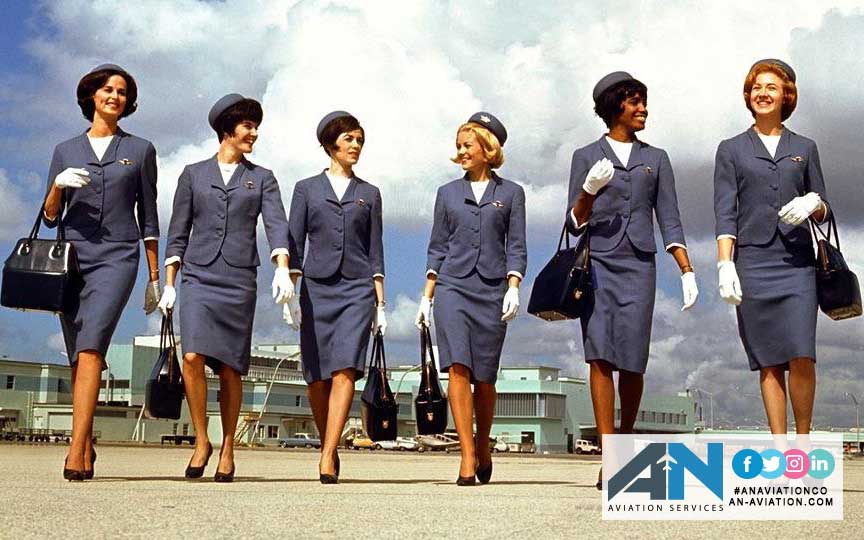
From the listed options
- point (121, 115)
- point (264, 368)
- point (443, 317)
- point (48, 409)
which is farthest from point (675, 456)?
point (264, 368)

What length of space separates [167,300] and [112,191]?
0.80m

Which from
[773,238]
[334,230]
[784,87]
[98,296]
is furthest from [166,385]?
[784,87]

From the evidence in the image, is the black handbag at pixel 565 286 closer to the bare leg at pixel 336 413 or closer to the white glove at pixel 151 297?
the bare leg at pixel 336 413

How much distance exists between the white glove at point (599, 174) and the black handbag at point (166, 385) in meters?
→ 2.89

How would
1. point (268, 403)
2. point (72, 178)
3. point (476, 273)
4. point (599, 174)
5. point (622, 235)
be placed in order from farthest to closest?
point (268, 403) < point (476, 273) < point (72, 178) < point (622, 235) < point (599, 174)

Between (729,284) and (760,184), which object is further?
(760,184)

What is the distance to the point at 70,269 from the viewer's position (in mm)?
8234

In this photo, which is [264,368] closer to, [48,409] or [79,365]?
[48,409]

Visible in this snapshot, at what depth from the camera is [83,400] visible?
817cm

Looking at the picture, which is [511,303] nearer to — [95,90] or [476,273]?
[476,273]

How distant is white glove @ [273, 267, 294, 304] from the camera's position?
8.70 metres

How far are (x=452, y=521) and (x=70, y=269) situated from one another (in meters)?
3.89

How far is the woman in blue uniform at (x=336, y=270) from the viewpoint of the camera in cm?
907

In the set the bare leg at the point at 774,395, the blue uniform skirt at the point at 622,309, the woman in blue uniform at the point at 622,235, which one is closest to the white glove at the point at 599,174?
the woman in blue uniform at the point at 622,235
